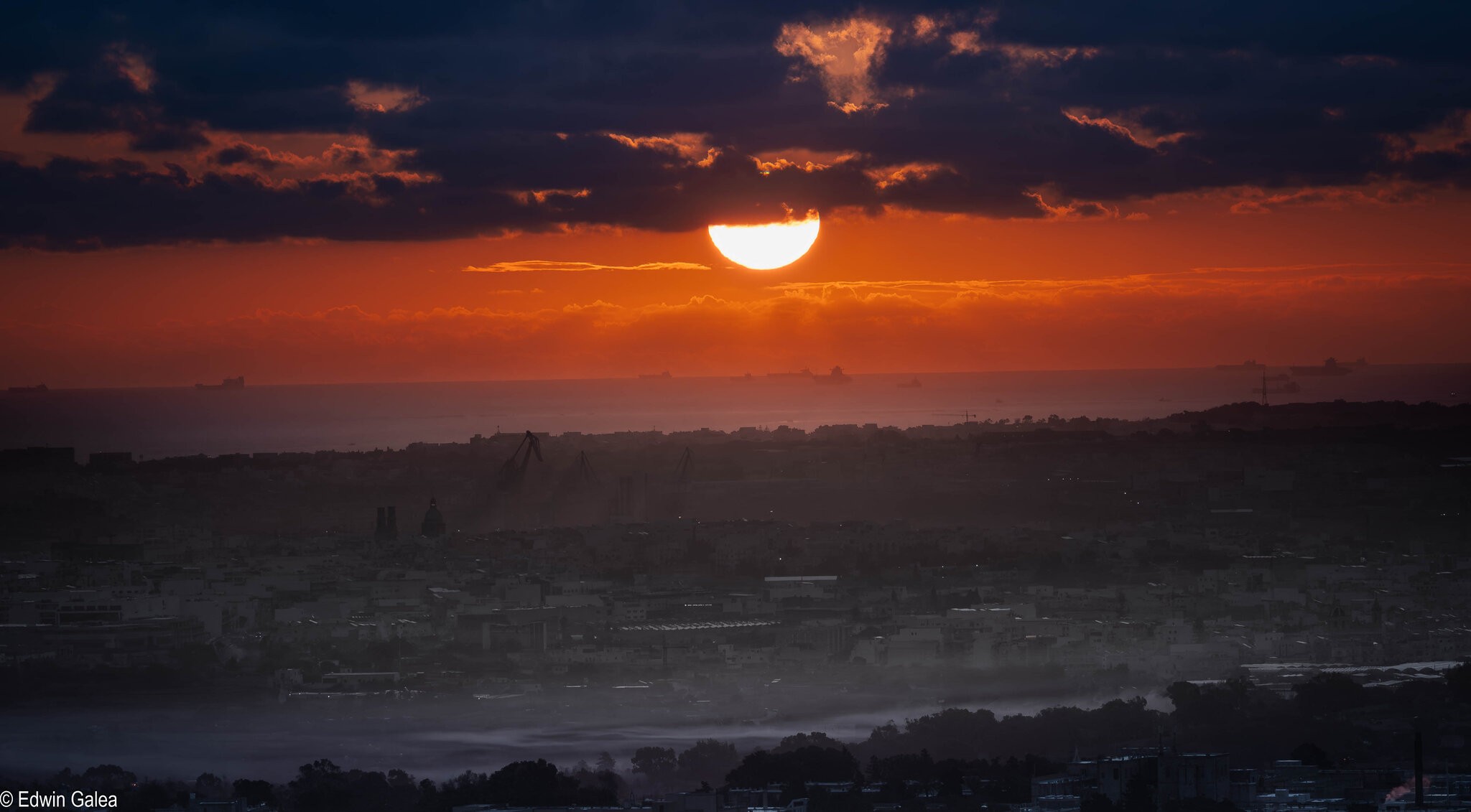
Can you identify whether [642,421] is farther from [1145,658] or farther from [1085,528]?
[1145,658]

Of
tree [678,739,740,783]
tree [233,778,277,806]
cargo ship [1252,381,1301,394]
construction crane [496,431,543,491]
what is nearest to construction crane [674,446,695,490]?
construction crane [496,431,543,491]

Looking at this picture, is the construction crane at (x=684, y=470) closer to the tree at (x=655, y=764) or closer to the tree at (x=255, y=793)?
the tree at (x=655, y=764)

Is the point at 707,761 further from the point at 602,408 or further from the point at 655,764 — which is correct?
the point at 602,408

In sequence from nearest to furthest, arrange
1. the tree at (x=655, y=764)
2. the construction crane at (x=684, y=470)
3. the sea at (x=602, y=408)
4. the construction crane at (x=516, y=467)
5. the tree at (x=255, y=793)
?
the tree at (x=255, y=793)
the tree at (x=655, y=764)
the construction crane at (x=516, y=467)
the construction crane at (x=684, y=470)
the sea at (x=602, y=408)

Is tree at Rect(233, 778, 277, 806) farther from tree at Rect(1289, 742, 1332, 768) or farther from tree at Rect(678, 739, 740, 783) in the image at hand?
tree at Rect(1289, 742, 1332, 768)

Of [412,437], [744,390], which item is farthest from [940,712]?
[744,390]

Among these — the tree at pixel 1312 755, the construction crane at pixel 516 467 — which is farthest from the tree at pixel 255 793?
the construction crane at pixel 516 467
